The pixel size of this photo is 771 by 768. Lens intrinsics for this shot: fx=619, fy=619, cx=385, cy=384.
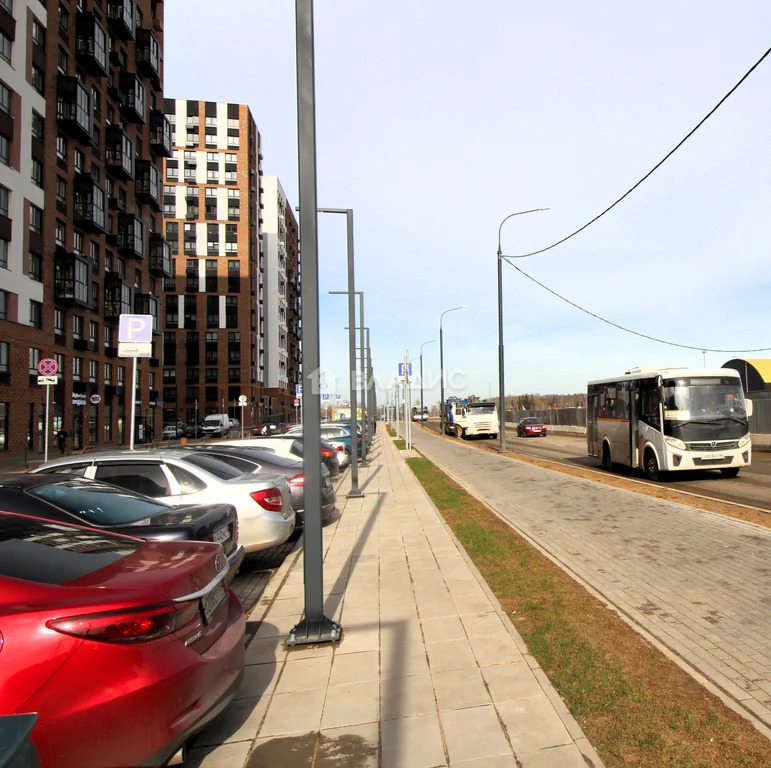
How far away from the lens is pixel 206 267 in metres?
78.8

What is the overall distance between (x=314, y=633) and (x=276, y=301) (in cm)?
9081

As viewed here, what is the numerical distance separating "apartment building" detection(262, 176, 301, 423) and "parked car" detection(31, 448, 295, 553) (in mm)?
76691

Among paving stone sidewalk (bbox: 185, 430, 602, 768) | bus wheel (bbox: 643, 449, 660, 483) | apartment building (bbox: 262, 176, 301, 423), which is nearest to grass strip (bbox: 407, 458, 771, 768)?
paving stone sidewalk (bbox: 185, 430, 602, 768)

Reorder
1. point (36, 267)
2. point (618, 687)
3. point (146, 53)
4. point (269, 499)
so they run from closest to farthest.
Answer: point (618, 687), point (269, 499), point (36, 267), point (146, 53)

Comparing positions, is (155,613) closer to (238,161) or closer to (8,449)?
(8,449)

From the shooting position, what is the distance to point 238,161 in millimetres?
79438

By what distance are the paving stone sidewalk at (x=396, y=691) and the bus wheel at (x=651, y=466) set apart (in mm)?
10854

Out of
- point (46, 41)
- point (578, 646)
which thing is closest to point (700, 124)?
point (578, 646)

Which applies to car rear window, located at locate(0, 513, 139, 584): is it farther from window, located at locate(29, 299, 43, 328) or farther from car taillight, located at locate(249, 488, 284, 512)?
window, located at locate(29, 299, 43, 328)

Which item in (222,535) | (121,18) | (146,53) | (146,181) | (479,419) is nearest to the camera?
(222,535)

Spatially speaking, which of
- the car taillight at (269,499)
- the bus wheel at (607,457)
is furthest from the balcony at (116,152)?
the car taillight at (269,499)

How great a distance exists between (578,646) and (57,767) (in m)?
3.33

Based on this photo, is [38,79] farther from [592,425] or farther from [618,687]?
[618,687]

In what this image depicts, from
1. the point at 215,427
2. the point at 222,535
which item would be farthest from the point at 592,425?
the point at 215,427
